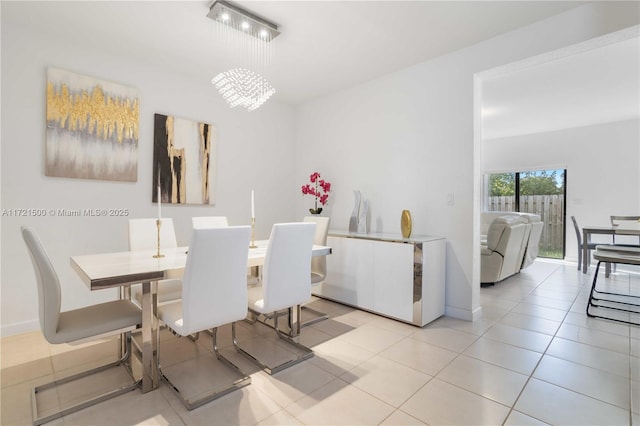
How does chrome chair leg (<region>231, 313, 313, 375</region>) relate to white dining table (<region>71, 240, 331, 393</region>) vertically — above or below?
below

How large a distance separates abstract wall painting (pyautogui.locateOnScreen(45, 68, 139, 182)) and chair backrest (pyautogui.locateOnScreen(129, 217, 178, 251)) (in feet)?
2.37

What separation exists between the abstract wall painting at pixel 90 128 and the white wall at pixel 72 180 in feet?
0.24

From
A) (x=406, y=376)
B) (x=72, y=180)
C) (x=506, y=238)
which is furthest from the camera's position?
(x=506, y=238)

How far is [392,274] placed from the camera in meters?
2.96

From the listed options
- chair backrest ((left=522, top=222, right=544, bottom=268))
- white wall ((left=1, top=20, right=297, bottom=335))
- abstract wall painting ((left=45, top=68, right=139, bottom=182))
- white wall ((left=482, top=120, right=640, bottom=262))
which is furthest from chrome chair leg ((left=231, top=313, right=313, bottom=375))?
white wall ((left=482, top=120, right=640, bottom=262))

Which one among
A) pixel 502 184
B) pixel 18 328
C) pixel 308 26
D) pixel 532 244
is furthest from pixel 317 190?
pixel 502 184

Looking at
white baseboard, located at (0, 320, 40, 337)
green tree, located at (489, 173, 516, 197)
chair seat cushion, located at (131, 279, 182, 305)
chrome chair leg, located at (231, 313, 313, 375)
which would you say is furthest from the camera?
green tree, located at (489, 173, 516, 197)

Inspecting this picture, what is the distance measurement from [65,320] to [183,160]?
217 cm

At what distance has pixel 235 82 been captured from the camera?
2.54 meters

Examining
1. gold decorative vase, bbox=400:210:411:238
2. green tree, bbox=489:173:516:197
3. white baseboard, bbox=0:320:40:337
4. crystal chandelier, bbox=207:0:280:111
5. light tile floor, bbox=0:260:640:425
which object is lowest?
light tile floor, bbox=0:260:640:425

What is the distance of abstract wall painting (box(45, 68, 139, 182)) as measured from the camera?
2.73 meters

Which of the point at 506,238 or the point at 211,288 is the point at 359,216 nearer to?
the point at 506,238

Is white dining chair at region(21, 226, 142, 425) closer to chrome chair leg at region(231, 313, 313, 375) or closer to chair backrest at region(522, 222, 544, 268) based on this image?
chrome chair leg at region(231, 313, 313, 375)

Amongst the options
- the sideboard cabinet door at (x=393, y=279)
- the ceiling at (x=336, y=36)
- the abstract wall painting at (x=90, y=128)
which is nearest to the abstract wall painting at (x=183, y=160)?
the abstract wall painting at (x=90, y=128)
